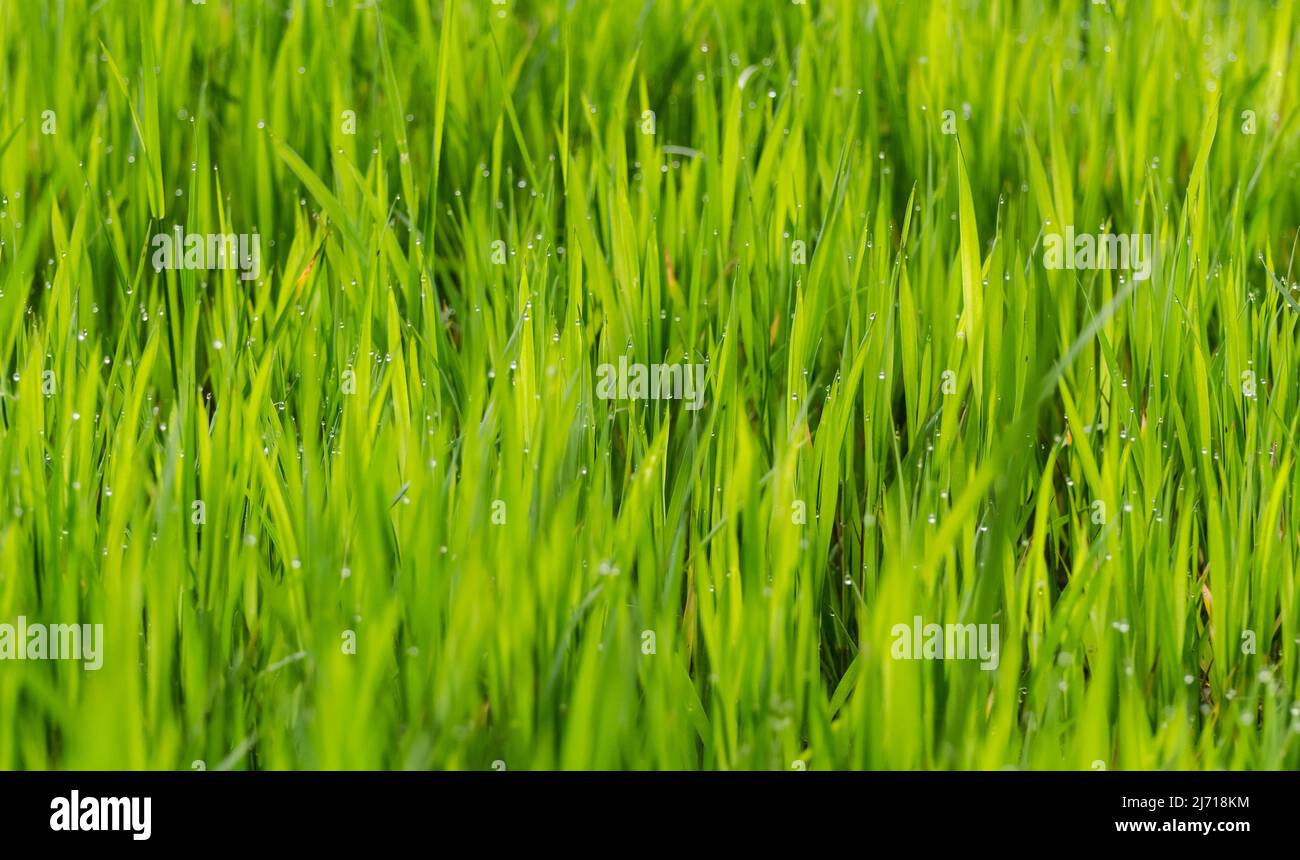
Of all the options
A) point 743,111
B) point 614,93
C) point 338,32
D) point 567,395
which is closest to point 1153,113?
point 743,111

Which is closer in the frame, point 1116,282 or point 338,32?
point 1116,282

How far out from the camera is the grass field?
46.3 inches

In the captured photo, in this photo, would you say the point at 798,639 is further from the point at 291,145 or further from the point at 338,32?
the point at 338,32

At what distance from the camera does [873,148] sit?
2012 mm

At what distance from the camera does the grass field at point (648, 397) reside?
1176 mm

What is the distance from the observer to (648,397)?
153 cm

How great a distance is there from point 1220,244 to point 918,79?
617 millimetres

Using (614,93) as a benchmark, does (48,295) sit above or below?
below
